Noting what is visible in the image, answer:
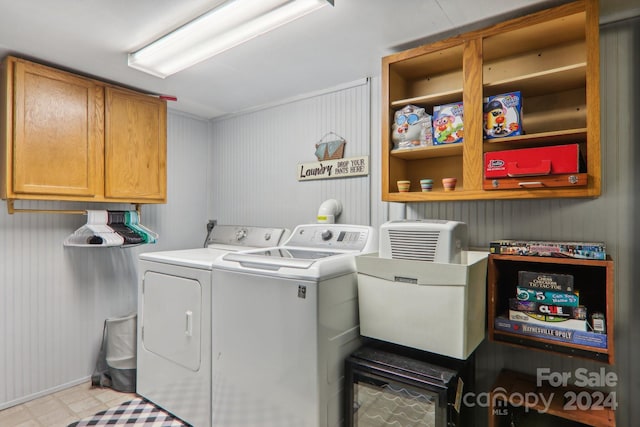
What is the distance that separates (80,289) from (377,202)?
2.40 meters

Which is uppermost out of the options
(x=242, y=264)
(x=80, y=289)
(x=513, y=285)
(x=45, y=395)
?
(x=242, y=264)

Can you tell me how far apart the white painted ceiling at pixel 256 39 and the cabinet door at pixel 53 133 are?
0.42ft

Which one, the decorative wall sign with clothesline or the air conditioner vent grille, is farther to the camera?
the decorative wall sign with clothesline

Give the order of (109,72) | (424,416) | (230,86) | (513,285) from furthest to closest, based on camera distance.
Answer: (230,86) → (109,72) → (513,285) → (424,416)

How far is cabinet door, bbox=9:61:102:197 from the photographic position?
2150 millimetres

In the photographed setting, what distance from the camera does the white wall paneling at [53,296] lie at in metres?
2.39

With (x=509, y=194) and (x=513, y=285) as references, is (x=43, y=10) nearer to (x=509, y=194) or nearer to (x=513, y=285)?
(x=509, y=194)

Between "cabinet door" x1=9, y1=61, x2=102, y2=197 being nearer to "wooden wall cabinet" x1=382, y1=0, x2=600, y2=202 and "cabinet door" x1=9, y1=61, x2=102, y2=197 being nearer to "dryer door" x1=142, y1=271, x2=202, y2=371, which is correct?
"dryer door" x1=142, y1=271, x2=202, y2=371

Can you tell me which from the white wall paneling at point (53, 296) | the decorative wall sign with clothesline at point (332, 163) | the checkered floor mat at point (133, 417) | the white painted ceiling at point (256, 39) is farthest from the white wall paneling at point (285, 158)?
the checkered floor mat at point (133, 417)

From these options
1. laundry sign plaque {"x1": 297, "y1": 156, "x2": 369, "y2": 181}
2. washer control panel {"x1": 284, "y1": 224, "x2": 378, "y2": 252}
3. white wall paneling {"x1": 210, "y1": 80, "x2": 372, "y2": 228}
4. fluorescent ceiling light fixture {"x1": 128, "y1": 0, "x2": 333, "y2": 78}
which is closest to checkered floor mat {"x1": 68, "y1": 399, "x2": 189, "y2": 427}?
washer control panel {"x1": 284, "y1": 224, "x2": 378, "y2": 252}

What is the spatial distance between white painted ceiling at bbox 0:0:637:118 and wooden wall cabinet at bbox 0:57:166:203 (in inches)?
5.5

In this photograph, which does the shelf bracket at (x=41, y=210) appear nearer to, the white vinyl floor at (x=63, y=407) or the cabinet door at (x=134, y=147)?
the cabinet door at (x=134, y=147)

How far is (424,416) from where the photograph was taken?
5.05 feet

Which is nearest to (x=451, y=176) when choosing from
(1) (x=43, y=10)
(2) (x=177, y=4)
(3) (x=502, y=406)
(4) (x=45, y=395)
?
(3) (x=502, y=406)
